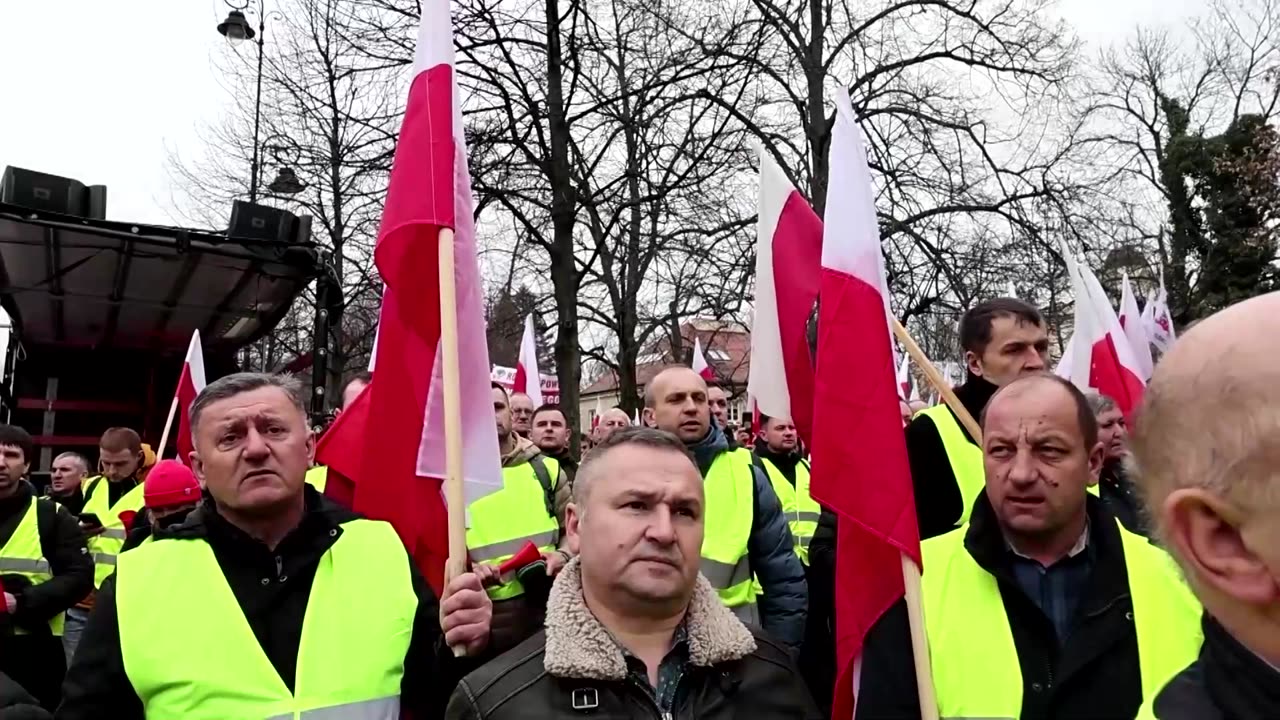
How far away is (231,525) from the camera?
8.29 ft

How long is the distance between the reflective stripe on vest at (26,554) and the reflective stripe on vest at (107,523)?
2.44 ft

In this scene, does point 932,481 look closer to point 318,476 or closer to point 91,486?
point 318,476

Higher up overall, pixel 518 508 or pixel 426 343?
pixel 426 343

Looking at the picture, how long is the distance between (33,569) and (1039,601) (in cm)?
469

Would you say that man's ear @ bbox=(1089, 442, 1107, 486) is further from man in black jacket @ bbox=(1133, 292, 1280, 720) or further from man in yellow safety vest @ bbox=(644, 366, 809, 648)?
man in yellow safety vest @ bbox=(644, 366, 809, 648)

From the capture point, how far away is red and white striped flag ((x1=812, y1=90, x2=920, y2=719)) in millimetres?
2506

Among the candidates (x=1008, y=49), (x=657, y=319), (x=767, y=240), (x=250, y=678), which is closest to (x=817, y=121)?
(x=1008, y=49)

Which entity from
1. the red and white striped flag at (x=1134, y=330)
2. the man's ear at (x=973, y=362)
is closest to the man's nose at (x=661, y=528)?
the man's ear at (x=973, y=362)

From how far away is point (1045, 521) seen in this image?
2295 millimetres

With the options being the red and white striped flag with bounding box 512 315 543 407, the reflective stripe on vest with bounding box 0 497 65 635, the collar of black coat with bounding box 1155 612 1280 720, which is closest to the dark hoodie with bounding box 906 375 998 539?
the collar of black coat with bounding box 1155 612 1280 720

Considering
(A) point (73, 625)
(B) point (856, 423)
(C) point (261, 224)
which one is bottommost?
(A) point (73, 625)

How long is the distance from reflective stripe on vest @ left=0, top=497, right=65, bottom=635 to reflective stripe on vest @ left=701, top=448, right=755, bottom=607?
10.9 ft

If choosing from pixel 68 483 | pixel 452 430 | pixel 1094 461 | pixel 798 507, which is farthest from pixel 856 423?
pixel 68 483

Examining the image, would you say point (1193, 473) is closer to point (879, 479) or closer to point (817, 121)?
point (879, 479)
